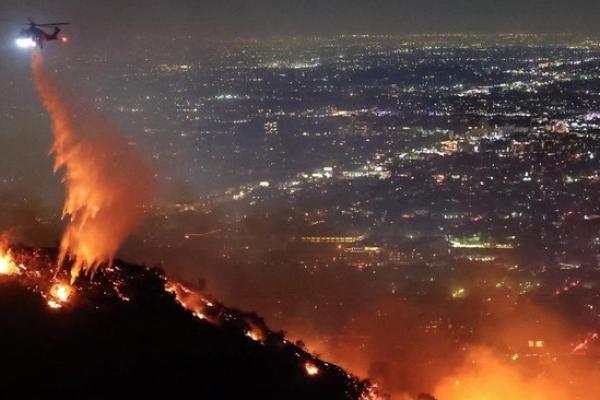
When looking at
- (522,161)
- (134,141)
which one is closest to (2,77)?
(134,141)

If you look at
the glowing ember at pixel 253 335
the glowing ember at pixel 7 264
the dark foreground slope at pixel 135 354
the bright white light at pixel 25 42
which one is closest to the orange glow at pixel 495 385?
the dark foreground slope at pixel 135 354

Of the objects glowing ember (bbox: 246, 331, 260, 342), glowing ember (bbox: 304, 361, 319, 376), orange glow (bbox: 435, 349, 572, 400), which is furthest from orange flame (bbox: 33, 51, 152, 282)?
orange glow (bbox: 435, 349, 572, 400)

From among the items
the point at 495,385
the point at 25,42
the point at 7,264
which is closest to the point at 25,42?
the point at 25,42

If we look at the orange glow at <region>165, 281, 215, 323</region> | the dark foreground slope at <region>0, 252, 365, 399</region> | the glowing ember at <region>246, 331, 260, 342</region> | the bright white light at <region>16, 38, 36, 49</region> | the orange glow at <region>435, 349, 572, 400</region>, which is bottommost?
the dark foreground slope at <region>0, 252, 365, 399</region>

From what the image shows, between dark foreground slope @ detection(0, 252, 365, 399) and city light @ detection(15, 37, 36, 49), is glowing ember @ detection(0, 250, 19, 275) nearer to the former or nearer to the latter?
dark foreground slope @ detection(0, 252, 365, 399)

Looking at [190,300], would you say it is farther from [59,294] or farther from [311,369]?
[311,369]

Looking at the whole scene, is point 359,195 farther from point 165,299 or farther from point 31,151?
point 165,299

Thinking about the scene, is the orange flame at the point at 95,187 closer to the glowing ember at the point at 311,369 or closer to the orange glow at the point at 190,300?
the orange glow at the point at 190,300
